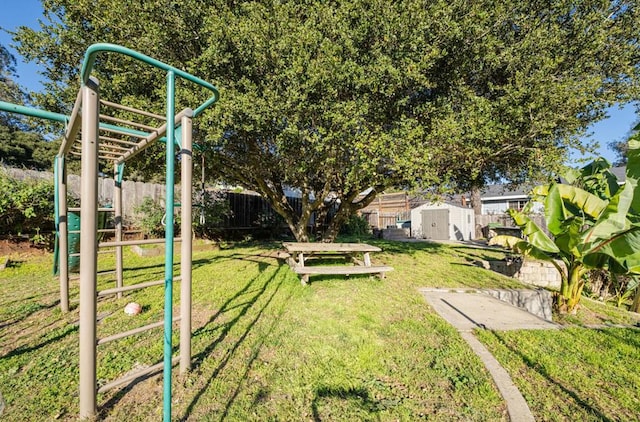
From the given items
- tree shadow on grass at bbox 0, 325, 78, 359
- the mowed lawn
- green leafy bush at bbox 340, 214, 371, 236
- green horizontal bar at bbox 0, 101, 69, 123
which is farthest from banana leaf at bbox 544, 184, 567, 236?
green leafy bush at bbox 340, 214, 371, 236

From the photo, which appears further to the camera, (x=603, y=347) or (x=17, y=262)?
→ (x=17, y=262)

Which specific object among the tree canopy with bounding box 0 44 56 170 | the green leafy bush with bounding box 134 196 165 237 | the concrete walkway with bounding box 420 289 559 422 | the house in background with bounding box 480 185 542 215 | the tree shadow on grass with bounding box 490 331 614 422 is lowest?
the tree shadow on grass with bounding box 490 331 614 422

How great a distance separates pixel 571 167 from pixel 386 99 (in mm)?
4141

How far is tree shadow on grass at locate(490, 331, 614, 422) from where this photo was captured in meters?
2.20

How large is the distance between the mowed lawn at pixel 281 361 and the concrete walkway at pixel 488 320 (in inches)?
4.2

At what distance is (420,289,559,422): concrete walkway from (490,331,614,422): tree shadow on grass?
31 centimetres

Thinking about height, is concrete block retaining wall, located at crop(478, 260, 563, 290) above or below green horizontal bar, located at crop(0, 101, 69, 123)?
below

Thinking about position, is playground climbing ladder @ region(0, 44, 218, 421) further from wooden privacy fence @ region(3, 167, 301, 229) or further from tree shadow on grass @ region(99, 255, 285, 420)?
wooden privacy fence @ region(3, 167, 301, 229)

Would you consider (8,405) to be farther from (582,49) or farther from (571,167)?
(582,49)

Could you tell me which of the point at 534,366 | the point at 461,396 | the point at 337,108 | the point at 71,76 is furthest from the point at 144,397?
the point at 71,76

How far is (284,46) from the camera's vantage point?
4758mm

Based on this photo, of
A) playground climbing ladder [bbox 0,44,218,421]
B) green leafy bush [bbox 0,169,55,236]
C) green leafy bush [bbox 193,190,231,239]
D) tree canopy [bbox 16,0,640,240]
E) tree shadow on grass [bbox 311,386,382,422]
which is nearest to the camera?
playground climbing ladder [bbox 0,44,218,421]

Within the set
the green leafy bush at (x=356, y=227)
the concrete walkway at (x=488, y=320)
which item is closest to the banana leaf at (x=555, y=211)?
the concrete walkway at (x=488, y=320)

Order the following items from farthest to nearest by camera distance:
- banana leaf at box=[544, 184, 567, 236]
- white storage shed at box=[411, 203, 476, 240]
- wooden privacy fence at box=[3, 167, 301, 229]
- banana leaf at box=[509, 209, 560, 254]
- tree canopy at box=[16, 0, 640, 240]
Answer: white storage shed at box=[411, 203, 476, 240]
wooden privacy fence at box=[3, 167, 301, 229]
tree canopy at box=[16, 0, 640, 240]
banana leaf at box=[509, 209, 560, 254]
banana leaf at box=[544, 184, 567, 236]
